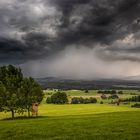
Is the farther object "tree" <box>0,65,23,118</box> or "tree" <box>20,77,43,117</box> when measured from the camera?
"tree" <box>20,77,43,117</box>

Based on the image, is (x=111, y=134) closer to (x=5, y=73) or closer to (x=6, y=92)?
(x=6, y=92)

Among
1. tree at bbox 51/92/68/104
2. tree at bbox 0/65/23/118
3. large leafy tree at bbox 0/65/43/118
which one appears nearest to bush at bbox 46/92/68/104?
tree at bbox 51/92/68/104

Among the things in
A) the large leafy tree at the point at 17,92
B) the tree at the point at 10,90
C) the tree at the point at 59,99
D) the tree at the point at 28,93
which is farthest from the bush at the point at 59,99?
the tree at the point at 28,93

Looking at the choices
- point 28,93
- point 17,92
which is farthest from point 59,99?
point 17,92

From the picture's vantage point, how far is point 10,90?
87.1 meters

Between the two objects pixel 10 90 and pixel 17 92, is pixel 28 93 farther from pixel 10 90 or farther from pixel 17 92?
pixel 10 90

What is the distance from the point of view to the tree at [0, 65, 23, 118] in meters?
84.4

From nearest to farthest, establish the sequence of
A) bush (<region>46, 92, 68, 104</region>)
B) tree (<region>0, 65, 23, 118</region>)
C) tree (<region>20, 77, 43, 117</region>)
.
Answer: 1. tree (<region>0, 65, 23, 118</region>)
2. tree (<region>20, 77, 43, 117</region>)
3. bush (<region>46, 92, 68, 104</region>)

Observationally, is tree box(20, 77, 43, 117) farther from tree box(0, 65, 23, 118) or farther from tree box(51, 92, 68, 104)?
tree box(51, 92, 68, 104)

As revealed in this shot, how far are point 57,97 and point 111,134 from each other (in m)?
153

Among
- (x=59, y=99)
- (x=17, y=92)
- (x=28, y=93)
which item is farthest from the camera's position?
(x=59, y=99)

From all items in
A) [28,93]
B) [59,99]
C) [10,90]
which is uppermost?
[10,90]

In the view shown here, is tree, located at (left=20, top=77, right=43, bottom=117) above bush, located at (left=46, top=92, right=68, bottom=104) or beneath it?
above

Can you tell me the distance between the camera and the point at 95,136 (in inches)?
1089
